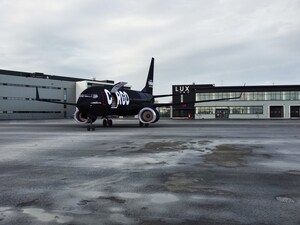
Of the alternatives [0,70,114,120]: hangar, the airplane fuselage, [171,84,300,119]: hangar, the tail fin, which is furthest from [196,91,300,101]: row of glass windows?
the airplane fuselage

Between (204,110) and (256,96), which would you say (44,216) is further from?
(256,96)

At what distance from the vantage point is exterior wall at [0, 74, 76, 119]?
8894cm

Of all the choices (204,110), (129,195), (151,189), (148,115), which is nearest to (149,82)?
(148,115)

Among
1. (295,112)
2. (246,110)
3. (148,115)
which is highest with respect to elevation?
(246,110)

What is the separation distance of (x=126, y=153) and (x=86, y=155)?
1.48 m

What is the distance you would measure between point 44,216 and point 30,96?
→ 95.6 metres

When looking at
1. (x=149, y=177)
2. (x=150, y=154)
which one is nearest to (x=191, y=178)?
(x=149, y=177)

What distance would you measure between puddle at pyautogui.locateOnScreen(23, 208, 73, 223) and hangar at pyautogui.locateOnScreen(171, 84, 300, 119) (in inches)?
3179

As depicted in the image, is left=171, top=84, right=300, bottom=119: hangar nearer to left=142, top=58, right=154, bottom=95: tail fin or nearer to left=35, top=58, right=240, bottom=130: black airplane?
left=142, top=58, right=154, bottom=95: tail fin

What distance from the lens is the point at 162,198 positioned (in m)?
6.27

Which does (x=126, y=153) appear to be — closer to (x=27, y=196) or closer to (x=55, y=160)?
(x=55, y=160)

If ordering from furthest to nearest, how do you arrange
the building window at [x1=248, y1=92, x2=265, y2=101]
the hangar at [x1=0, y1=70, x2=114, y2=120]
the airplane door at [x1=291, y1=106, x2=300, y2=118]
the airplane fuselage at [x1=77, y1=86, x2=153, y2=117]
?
the building window at [x1=248, y1=92, x2=265, y2=101] < the hangar at [x1=0, y1=70, x2=114, y2=120] < the airplane door at [x1=291, y1=106, x2=300, y2=118] < the airplane fuselage at [x1=77, y1=86, x2=153, y2=117]

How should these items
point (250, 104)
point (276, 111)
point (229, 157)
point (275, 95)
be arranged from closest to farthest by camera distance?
Answer: point (229, 157)
point (276, 111)
point (275, 95)
point (250, 104)

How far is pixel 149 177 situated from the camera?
8.21 meters
